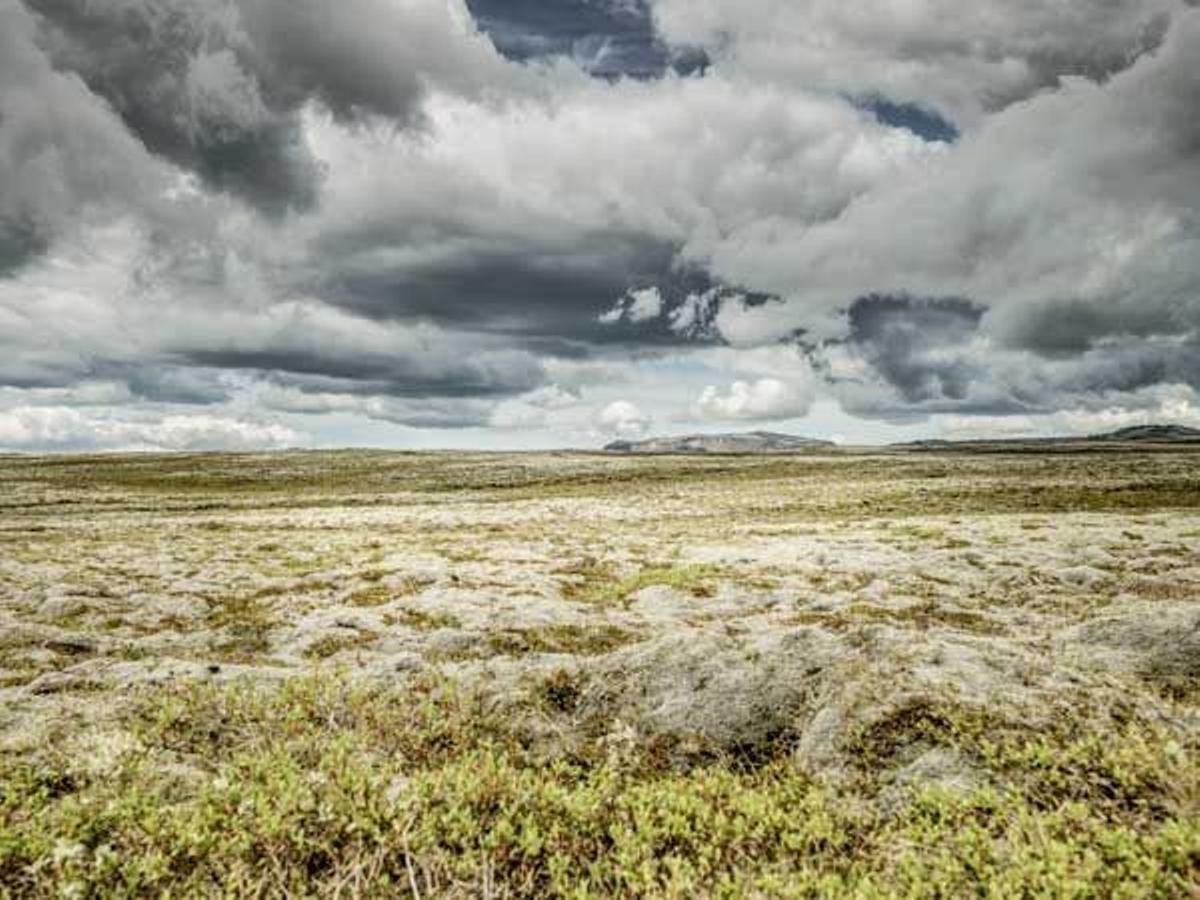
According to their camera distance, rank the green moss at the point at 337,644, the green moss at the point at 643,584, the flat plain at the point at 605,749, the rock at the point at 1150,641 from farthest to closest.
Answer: the green moss at the point at 643,584 → the green moss at the point at 337,644 → the rock at the point at 1150,641 → the flat plain at the point at 605,749

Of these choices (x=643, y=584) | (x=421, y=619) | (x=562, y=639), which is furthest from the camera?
(x=643, y=584)

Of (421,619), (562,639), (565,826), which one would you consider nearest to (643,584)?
(562,639)

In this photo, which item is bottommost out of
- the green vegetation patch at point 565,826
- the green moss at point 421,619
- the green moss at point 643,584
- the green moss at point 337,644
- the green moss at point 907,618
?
the green moss at point 643,584

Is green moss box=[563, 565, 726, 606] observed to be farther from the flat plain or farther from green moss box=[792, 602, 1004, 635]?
green moss box=[792, 602, 1004, 635]

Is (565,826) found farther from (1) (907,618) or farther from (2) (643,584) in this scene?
(2) (643,584)

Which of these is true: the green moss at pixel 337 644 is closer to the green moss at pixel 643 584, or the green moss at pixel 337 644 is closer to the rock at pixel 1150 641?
the green moss at pixel 643 584

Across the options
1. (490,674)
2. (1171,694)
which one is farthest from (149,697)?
(1171,694)

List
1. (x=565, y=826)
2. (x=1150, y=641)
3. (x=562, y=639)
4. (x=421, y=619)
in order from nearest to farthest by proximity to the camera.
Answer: (x=565, y=826) < (x=1150, y=641) < (x=562, y=639) < (x=421, y=619)

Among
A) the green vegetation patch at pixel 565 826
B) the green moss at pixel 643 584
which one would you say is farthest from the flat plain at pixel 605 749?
the green moss at pixel 643 584

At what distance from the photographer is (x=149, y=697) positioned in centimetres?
982

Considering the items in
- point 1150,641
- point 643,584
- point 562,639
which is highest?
point 1150,641

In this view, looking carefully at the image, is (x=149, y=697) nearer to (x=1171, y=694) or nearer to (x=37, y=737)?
(x=37, y=737)

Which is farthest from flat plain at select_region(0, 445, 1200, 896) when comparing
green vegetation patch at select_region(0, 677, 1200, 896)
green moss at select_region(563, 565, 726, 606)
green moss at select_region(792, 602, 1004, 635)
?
green moss at select_region(563, 565, 726, 606)

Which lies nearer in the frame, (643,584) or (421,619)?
(421,619)
